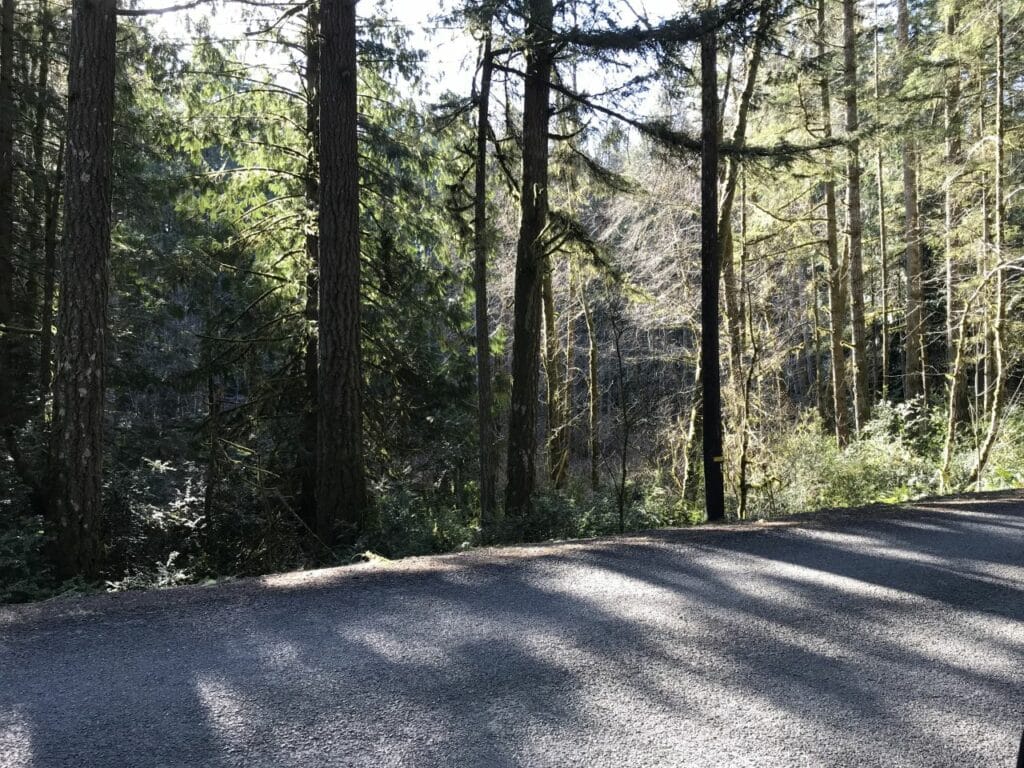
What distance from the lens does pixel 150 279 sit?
1183 centimetres

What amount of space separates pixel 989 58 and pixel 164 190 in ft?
48.7

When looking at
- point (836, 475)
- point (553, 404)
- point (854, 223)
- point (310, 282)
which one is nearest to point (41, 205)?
point (310, 282)

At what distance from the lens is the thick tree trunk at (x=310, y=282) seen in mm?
10750

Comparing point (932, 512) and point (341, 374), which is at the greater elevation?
point (341, 374)

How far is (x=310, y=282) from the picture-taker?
447 inches

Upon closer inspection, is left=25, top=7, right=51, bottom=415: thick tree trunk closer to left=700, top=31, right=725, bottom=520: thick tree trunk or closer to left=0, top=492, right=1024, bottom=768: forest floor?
left=0, top=492, right=1024, bottom=768: forest floor

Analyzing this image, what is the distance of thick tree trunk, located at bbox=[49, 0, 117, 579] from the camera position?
6.78 meters

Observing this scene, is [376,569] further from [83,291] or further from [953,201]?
[953,201]

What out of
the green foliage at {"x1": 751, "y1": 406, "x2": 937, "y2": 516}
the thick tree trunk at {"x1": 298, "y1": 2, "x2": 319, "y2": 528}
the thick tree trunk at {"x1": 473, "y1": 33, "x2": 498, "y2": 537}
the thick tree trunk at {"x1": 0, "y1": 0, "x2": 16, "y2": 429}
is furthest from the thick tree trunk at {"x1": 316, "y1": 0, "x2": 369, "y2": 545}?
the green foliage at {"x1": 751, "y1": 406, "x2": 937, "y2": 516}

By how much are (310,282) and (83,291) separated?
15.5 ft

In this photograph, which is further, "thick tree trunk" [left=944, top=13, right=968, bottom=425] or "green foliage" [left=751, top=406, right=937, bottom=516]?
"thick tree trunk" [left=944, top=13, right=968, bottom=425]

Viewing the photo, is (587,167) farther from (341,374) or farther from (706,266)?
(341,374)

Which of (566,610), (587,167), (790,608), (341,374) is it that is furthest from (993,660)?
(587,167)

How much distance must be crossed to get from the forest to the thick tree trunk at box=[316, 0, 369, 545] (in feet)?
0.12
